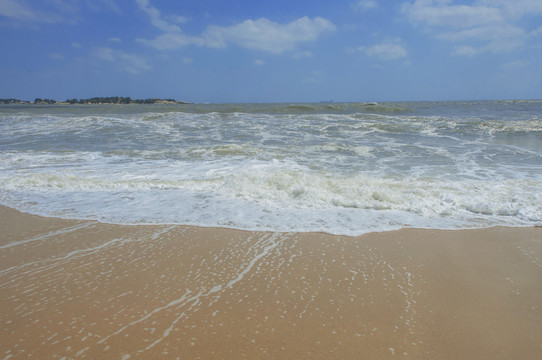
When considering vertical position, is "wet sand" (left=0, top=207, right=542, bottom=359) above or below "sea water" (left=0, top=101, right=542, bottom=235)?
below

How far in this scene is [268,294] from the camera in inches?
102

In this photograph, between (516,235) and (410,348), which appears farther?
(516,235)

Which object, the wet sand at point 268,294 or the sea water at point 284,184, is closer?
the wet sand at point 268,294

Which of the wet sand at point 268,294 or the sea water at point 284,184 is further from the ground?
the sea water at point 284,184

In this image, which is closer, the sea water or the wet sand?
the wet sand

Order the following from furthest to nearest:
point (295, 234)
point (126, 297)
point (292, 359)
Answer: point (295, 234) → point (126, 297) → point (292, 359)

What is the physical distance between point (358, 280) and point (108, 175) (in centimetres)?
589

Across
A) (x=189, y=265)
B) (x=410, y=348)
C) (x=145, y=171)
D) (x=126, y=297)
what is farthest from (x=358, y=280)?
(x=145, y=171)

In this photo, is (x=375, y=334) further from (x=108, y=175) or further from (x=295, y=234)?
(x=108, y=175)

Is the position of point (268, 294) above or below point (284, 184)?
below

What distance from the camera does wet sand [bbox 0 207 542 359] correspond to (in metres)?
2.02

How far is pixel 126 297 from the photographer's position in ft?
8.29

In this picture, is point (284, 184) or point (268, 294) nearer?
point (268, 294)

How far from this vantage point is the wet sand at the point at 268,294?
79.6 inches
